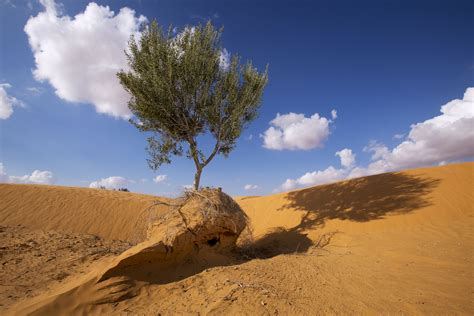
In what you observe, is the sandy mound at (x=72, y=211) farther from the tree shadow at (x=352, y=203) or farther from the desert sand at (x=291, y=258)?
the tree shadow at (x=352, y=203)

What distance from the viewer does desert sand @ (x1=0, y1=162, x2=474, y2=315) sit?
4.27m

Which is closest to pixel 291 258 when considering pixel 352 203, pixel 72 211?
pixel 352 203

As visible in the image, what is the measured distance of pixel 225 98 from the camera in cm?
1152

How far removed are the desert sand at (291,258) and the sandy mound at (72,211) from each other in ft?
0.26

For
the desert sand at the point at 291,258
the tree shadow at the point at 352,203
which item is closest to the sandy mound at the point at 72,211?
the desert sand at the point at 291,258

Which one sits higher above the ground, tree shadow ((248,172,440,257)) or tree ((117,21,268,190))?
tree ((117,21,268,190))

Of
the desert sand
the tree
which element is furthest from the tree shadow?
the tree

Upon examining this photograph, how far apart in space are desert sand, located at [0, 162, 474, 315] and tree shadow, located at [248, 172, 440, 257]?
0.19 ft

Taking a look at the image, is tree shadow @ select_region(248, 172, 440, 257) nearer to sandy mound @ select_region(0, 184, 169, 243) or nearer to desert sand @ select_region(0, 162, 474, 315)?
desert sand @ select_region(0, 162, 474, 315)

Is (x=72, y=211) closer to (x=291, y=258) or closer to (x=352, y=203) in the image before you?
(x=291, y=258)

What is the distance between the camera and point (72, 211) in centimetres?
1395

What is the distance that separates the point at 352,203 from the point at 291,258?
6981mm

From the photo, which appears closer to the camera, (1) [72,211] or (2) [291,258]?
(2) [291,258]

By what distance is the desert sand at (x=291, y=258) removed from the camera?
168 inches
